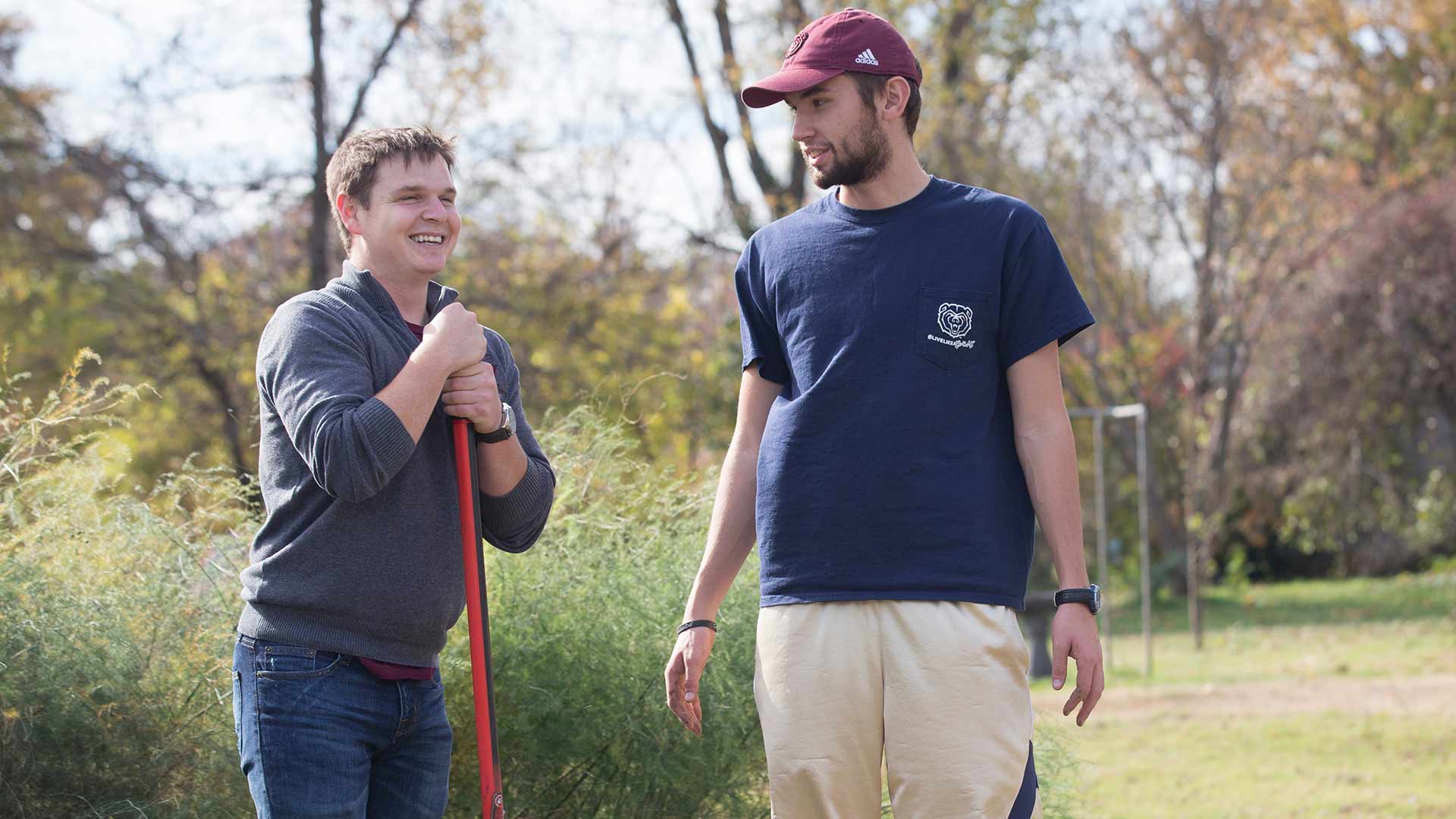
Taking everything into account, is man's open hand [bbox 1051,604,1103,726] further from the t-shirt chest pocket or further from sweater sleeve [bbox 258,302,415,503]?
sweater sleeve [bbox 258,302,415,503]

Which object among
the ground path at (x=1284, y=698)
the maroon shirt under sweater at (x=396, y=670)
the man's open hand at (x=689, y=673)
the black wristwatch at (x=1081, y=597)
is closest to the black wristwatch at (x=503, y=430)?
the maroon shirt under sweater at (x=396, y=670)

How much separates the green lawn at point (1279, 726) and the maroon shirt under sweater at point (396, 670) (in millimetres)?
2040

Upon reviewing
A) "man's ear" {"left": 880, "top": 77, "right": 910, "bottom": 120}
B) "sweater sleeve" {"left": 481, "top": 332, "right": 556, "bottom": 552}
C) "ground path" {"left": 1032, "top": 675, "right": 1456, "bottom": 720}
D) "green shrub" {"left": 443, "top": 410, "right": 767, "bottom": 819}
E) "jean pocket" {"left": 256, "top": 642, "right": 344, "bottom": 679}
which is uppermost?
"man's ear" {"left": 880, "top": 77, "right": 910, "bottom": 120}

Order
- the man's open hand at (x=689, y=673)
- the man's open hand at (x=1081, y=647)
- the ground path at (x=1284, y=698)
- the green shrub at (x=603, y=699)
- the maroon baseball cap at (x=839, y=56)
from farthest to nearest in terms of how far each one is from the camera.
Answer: the ground path at (x=1284, y=698) < the green shrub at (x=603, y=699) < the man's open hand at (x=689, y=673) < the maroon baseball cap at (x=839, y=56) < the man's open hand at (x=1081, y=647)

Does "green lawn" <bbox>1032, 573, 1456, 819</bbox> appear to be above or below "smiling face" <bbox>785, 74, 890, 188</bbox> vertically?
below

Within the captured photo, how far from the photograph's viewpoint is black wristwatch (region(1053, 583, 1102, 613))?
2273mm

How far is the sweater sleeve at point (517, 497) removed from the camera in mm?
2439

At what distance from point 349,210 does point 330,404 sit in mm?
387

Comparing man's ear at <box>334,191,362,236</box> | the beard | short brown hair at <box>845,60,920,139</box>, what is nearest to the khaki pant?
the beard

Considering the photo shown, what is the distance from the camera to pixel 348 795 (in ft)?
6.94

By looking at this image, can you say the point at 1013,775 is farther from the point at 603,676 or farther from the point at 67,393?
the point at 67,393

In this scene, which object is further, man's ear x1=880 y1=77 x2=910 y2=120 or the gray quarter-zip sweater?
man's ear x1=880 y1=77 x2=910 y2=120

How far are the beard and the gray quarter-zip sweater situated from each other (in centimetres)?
72

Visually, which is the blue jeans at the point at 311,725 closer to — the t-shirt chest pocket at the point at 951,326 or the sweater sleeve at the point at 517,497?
the sweater sleeve at the point at 517,497
